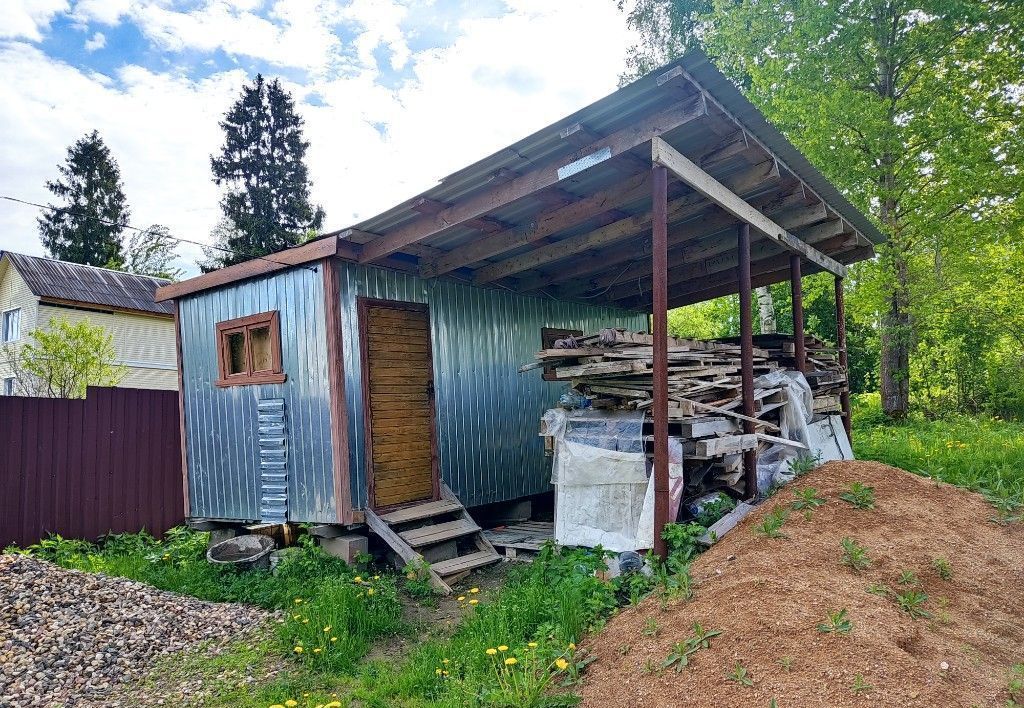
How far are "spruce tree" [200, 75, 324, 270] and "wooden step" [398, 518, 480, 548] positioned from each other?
21.1 meters

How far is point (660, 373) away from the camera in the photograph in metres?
4.45

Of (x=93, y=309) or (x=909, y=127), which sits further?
(x=93, y=309)

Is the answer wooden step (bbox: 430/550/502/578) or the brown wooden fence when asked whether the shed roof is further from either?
wooden step (bbox: 430/550/502/578)

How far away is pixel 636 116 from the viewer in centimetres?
441

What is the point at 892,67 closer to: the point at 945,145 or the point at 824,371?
the point at 945,145

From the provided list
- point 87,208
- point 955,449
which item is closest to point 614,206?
point 955,449

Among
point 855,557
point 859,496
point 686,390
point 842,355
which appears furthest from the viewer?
point 842,355

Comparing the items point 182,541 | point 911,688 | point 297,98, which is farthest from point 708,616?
point 297,98

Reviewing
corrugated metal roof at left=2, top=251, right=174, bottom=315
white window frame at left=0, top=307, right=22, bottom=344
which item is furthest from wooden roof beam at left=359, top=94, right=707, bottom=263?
white window frame at left=0, top=307, right=22, bottom=344

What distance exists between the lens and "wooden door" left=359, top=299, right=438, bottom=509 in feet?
21.3

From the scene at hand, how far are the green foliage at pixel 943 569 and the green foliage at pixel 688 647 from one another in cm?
162

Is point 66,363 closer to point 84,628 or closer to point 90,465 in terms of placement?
point 90,465

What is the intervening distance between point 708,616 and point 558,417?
2.42 meters

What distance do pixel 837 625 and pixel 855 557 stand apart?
0.85m
